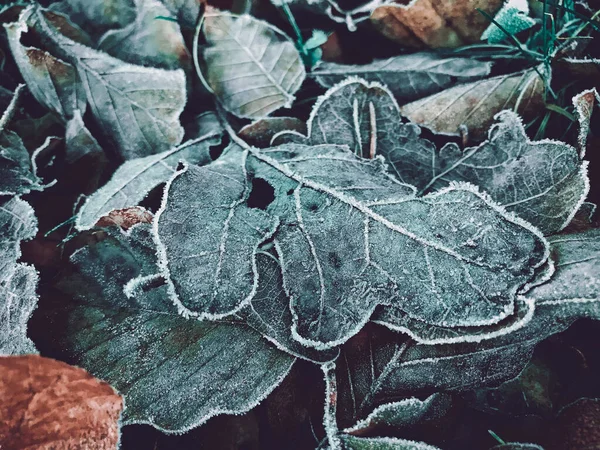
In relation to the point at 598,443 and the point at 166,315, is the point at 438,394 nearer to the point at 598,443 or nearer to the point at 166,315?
the point at 598,443

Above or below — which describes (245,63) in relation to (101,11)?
below

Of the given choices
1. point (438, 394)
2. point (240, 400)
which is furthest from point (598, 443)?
point (240, 400)

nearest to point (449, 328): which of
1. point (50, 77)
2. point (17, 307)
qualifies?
point (17, 307)

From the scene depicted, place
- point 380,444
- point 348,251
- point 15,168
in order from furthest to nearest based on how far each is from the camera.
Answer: point 15,168 → point 348,251 → point 380,444

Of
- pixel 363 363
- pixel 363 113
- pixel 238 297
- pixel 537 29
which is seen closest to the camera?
pixel 238 297

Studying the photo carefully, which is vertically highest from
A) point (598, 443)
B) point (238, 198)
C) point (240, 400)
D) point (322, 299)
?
point (238, 198)

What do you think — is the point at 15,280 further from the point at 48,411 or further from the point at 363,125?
the point at 363,125

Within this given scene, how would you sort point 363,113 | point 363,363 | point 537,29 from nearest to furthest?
point 363,363, point 363,113, point 537,29

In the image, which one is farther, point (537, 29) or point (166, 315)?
point (537, 29)
